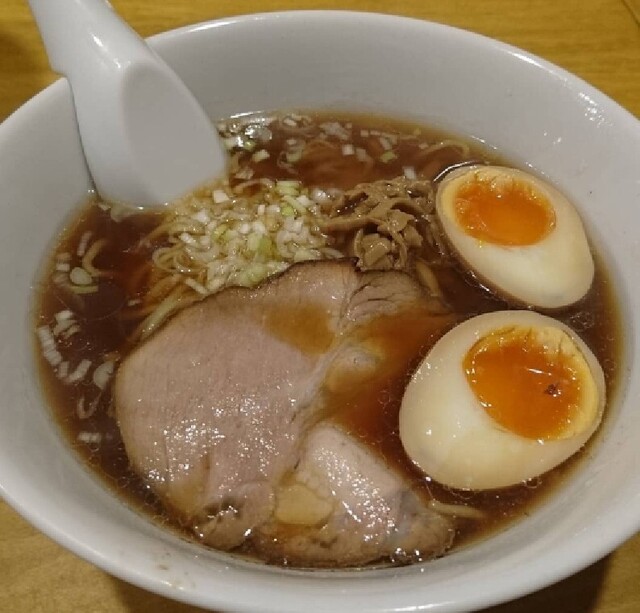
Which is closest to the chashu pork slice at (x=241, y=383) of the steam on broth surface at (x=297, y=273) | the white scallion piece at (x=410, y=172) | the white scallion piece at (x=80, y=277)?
the steam on broth surface at (x=297, y=273)

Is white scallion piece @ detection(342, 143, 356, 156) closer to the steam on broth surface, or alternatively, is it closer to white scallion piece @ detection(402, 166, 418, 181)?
the steam on broth surface

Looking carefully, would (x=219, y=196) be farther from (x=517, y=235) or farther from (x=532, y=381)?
(x=532, y=381)

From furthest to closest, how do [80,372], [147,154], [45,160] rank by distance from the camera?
[147,154] → [45,160] → [80,372]

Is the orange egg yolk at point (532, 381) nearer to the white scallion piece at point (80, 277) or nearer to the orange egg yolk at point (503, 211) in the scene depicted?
the orange egg yolk at point (503, 211)

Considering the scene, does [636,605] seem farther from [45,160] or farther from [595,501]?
[45,160]

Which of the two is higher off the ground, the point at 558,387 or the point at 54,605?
the point at 558,387

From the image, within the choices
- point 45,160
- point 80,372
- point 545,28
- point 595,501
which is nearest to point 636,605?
point 595,501

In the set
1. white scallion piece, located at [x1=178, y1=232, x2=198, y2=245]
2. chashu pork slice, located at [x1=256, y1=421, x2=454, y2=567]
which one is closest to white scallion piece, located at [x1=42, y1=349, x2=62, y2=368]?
white scallion piece, located at [x1=178, y1=232, x2=198, y2=245]
